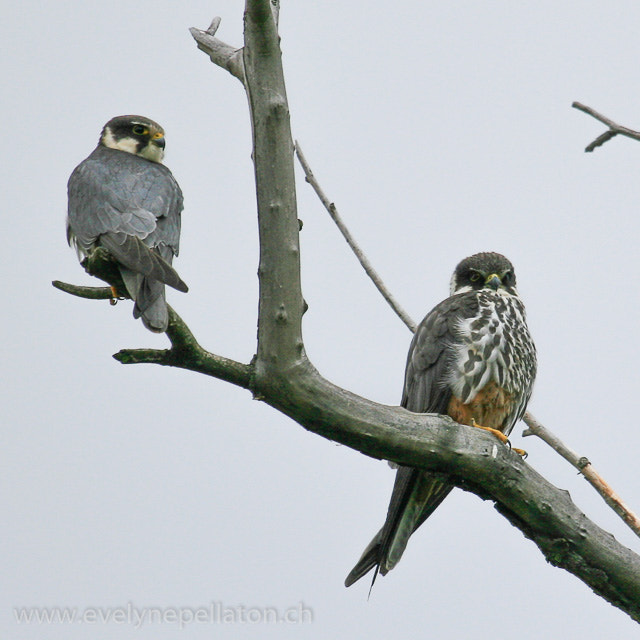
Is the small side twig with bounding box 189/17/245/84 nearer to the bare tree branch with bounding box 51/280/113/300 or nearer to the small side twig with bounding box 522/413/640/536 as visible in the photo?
the bare tree branch with bounding box 51/280/113/300

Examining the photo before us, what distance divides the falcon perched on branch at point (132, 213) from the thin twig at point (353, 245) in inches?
31.4

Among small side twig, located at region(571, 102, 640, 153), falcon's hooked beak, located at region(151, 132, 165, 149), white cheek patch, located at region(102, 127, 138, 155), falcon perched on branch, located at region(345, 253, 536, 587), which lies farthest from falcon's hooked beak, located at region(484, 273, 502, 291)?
small side twig, located at region(571, 102, 640, 153)

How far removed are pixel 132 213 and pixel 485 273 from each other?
7.67 ft

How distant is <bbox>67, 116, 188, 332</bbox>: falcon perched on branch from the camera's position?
12.1ft

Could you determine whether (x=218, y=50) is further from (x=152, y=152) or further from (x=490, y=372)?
(x=490, y=372)

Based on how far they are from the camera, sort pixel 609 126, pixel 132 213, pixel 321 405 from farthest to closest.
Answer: pixel 132 213 → pixel 321 405 → pixel 609 126

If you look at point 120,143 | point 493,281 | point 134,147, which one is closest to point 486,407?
point 493,281

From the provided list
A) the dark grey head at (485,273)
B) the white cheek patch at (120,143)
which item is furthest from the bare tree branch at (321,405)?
the white cheek patch at (120,143)

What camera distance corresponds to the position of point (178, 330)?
3.18 metres

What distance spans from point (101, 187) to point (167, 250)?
30.5 inches

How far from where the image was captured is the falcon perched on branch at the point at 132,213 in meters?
3.68

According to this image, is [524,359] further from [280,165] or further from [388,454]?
[280,165]

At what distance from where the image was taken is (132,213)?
195 inches

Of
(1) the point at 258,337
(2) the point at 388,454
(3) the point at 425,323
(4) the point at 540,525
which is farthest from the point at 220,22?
(4) the point at 540,525
